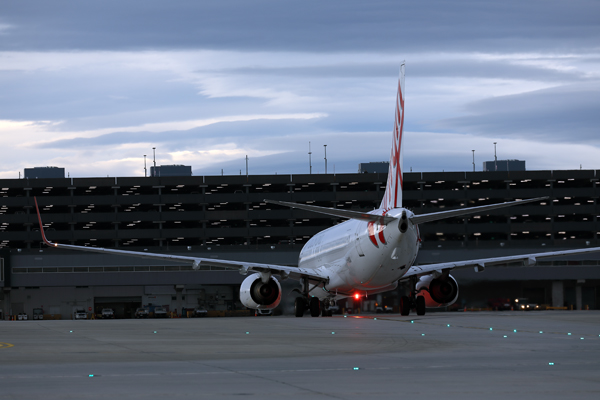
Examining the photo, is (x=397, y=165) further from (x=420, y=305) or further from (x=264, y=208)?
(x=264, y=208)

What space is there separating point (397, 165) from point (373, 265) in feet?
16.6

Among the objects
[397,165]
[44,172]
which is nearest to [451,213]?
[397,165]

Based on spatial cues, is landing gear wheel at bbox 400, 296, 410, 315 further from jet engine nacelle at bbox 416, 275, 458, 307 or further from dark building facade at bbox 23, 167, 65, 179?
dark building facade at bbox 23, 167, 65, 179

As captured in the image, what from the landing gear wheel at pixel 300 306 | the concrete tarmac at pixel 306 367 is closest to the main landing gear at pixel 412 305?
the landing gear wheel at pixel 300 306

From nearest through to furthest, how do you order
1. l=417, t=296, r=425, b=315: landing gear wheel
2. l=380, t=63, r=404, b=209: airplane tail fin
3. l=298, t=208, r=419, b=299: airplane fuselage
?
l=298, t=208, r=419, b=299: airplane fuselage < l=380, t=63, r=404, b=209: airplane tail fin < l=417, t=296, r=425, b=315: landing gear wheel

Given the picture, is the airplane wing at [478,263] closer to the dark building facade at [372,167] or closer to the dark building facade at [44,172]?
the dark building facade at [372,167]

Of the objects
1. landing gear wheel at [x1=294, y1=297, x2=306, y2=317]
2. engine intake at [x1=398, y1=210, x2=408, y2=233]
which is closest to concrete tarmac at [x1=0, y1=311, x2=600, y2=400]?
engine intake at [x1=398, y1=210, x2=408, y2=233]

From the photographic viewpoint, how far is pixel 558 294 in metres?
79.2

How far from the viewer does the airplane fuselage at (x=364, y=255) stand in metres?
35.8

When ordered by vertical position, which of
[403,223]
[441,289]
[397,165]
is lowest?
[441,289]

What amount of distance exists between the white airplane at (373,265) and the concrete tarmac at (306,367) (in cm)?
1230

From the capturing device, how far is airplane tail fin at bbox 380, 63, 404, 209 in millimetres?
38188

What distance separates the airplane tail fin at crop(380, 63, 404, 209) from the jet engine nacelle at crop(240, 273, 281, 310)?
7.64 meters

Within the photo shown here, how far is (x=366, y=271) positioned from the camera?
38719 millimetres
